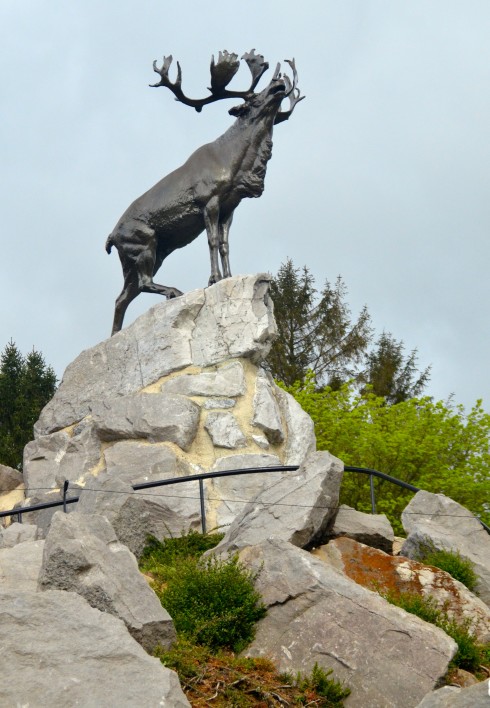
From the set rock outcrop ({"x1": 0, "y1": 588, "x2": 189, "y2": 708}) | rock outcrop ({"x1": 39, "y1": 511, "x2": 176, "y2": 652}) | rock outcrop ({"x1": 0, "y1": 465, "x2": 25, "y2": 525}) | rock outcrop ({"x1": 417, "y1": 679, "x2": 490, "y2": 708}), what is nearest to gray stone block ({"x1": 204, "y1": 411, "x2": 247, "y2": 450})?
rock outcrop ({"x1": 0, "y1": 465, "x2": 25, "y2": 525})

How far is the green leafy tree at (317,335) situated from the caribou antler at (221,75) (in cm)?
1442

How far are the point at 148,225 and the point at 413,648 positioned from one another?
857cm

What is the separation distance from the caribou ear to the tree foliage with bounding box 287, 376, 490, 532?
7950 mm

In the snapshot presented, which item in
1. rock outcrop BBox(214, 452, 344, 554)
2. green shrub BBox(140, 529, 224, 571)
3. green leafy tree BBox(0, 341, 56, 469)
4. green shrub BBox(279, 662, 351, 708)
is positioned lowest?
green shrub BBox(279, 662, 351, 708)

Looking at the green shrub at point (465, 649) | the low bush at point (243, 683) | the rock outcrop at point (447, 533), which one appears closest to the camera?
the low bush at point (243, 683)

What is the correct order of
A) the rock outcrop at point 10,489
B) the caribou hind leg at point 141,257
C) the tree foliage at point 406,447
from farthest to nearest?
1. the tree foliage at point 406,447
2. the caribou hind leg at point 141,257
3. the rock outcrop at point 10,489

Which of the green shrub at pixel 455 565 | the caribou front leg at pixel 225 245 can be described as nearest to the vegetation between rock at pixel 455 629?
the green shrub at pixel 455 565

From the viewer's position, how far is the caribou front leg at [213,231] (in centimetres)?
1452

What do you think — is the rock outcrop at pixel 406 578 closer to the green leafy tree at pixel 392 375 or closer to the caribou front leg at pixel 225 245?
the caribou front leg at pixel 225 245

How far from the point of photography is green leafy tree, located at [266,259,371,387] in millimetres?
29578

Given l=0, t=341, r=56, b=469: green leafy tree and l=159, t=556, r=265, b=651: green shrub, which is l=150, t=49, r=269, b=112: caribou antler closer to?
l=159, t=556, r=265, b=651: green shrub

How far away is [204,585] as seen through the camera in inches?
337

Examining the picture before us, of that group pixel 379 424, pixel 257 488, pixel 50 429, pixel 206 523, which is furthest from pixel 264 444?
pixel 379 424

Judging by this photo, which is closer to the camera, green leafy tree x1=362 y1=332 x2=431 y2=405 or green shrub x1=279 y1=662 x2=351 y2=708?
green shrub x1=279 y1=662 x2=351 y2=708
